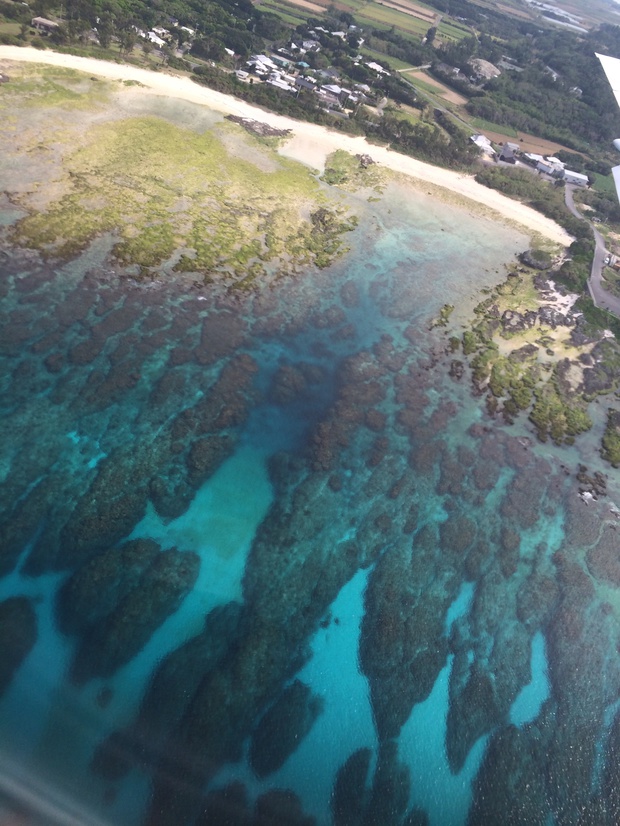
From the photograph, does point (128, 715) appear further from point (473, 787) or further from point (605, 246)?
point (605, 246)

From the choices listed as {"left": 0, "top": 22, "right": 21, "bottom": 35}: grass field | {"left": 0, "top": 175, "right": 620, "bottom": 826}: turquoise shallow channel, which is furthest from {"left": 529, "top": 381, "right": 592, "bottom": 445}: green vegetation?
{"left": 0, "top": 22, "right": 21, "bottom": 35}: grass field

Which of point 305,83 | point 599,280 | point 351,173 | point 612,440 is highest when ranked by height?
point 305,83

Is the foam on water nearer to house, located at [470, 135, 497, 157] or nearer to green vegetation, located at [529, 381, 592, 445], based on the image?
green vegetation, located at [529, 381, 592, 445]

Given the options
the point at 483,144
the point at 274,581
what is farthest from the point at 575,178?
the point at 274,581

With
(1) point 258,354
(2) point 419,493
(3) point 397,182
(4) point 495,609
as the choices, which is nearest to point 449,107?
(3) point 397,182

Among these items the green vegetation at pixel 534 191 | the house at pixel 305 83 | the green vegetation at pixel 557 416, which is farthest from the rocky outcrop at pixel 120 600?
the house at pixel 305 83

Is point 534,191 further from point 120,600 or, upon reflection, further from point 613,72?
point 613,72
